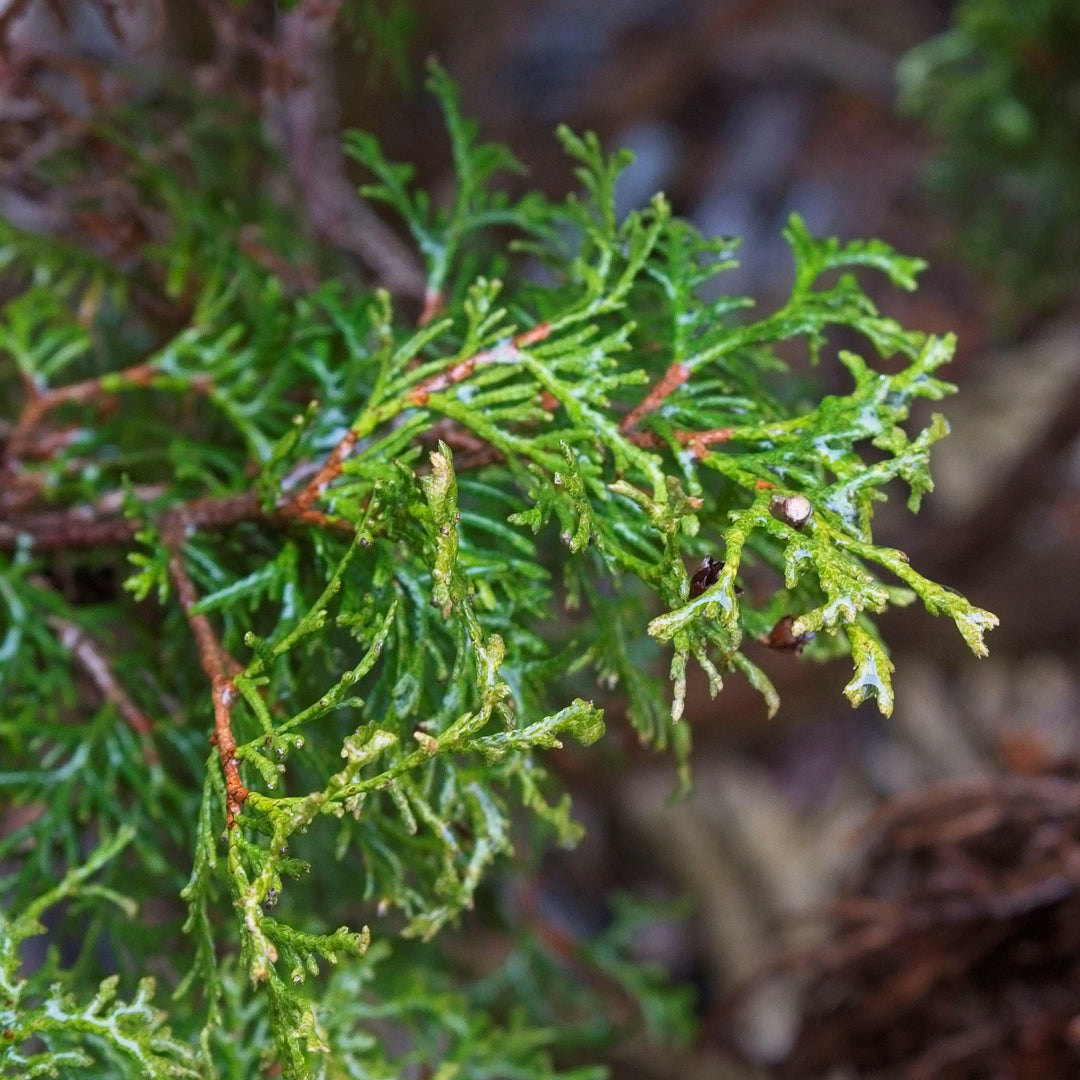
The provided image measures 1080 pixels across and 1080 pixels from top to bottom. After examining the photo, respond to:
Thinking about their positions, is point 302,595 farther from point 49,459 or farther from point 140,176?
point 140,176

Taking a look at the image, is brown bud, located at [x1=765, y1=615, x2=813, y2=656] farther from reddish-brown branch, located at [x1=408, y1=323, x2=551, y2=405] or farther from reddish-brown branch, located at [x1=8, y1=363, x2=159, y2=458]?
reddish-brown branch, located at [x1=8, y1=363, x2=159, y2=458]

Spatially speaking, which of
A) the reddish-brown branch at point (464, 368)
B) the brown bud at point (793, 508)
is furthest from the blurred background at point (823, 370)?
the brown bud at point (793, 508)

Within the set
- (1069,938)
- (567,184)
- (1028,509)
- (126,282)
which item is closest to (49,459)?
(126,282)

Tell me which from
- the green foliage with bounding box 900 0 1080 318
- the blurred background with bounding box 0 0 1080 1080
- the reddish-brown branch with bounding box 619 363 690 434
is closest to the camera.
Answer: the reddish-brown branch with bounding box 619 363 690 434

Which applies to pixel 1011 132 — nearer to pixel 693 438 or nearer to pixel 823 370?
pixel 693 438

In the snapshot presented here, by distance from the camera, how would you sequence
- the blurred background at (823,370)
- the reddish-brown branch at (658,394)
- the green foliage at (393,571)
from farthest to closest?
the blurred background at (823,370) < the reddish-brown branch at (658,394) < the green foliage at (393,571)

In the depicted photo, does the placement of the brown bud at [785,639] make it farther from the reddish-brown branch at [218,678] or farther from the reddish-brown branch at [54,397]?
the reddish-brown branch at [54,397]

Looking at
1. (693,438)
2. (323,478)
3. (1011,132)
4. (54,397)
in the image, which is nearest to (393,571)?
(323,478)

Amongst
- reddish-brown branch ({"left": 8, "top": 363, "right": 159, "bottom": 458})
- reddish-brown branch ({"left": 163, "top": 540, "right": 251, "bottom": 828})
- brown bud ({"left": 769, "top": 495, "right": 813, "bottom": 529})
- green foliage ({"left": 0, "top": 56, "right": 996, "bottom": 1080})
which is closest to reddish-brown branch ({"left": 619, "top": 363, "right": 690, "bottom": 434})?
green foliage ({"left": 0, "top": 56, "right": 996, "bottom": 1080})
